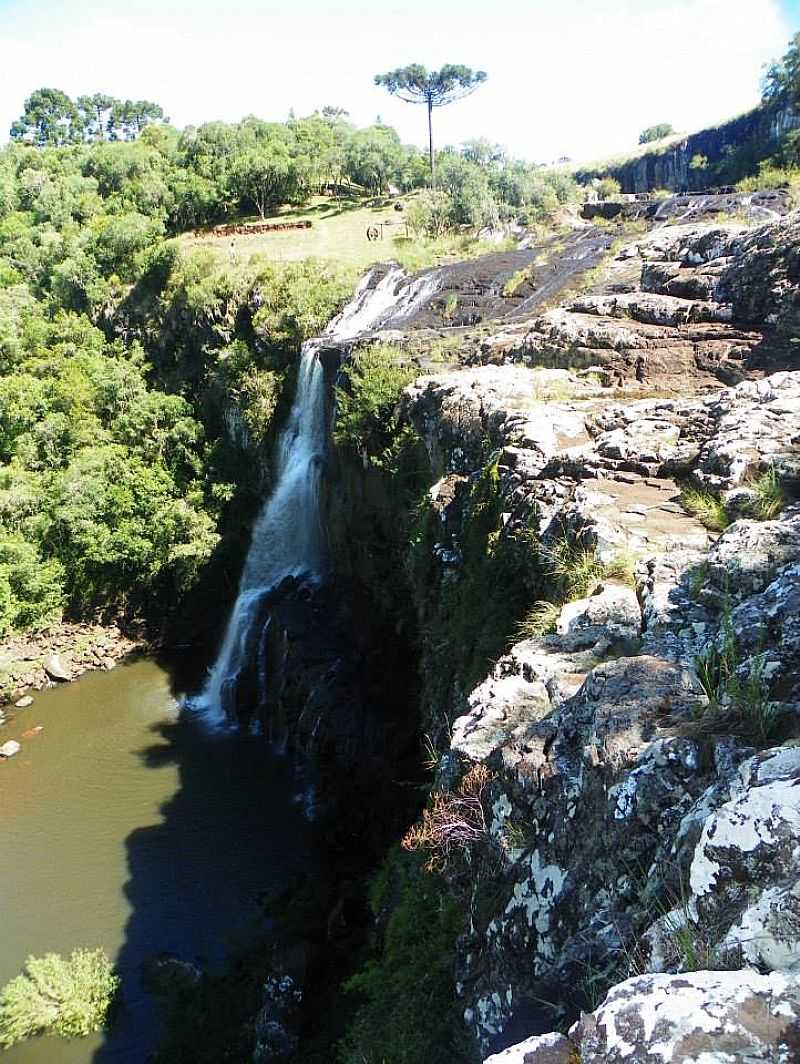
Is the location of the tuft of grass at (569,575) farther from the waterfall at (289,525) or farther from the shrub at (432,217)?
the shrub at (432,217)

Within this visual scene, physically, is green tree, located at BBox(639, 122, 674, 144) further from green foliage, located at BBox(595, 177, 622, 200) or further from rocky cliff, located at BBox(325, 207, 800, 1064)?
rocky cliff, located at BBox(325, 207, 800, 1064)

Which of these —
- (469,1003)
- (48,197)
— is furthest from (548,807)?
(48,197)

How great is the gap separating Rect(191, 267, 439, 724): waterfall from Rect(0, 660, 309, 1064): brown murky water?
1.56 metres

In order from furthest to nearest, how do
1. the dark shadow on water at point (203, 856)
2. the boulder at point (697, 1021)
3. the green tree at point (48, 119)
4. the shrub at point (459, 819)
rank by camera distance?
the green tree at point (48, 119) < the dark shadow on water at point (203, 856) < the shrub at point (459, 819) < the boulder at point (697, 1021)

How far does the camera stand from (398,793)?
13281mm

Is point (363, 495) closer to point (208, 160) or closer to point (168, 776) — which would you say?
point (168, 776)

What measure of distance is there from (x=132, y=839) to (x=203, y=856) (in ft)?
5.22

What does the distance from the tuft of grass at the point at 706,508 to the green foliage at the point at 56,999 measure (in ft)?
35.4

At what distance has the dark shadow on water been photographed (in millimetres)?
11555

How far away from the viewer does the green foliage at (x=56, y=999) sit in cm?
1031

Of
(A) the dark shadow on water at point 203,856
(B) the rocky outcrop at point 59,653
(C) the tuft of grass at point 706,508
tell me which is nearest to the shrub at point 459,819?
(C) the tuft of grass at point 706,508

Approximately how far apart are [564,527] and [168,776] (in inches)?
489

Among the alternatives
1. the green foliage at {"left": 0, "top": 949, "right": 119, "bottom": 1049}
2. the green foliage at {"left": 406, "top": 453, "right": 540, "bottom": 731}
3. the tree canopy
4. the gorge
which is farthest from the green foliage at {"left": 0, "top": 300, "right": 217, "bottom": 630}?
the tree canopy

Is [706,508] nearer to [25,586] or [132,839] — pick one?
[132,839]
